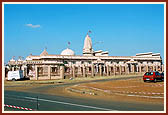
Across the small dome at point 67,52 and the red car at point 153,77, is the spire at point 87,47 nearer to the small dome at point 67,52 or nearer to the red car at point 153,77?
the small dome at point 67,52

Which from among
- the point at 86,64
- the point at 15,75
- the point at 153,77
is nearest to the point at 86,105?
the point at 153,77

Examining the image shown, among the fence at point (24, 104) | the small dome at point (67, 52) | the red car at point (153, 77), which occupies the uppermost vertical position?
the small dome at point (67, 52)

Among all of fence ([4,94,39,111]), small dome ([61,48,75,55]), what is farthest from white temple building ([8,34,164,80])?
fence ([4,94,39,111])

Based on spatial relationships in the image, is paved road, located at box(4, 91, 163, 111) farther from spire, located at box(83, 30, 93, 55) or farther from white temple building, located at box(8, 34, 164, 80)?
spire, located at box(83, 30, 93, 55)

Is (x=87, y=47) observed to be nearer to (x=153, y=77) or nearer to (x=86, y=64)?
(x=86, y=64)

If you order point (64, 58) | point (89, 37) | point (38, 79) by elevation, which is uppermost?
point (89, 37)

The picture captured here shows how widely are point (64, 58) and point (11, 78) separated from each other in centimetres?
3242

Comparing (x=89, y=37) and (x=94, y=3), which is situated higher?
(x=89, y=37)

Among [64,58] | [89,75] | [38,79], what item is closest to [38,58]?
[64,58]

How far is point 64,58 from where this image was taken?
82.7 meters

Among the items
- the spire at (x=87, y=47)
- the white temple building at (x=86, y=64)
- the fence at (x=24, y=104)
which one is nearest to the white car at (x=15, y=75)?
the white temple building at (x=86, y=64)

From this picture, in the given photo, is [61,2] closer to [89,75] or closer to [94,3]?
[94,3]

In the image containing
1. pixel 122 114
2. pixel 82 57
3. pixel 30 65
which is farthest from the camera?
pixel 82 57

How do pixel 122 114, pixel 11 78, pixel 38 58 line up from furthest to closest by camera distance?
1. pixel 38 58
2. pixel 11 78
3. pixel 122 114
